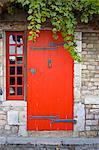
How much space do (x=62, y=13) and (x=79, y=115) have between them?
2348 mm

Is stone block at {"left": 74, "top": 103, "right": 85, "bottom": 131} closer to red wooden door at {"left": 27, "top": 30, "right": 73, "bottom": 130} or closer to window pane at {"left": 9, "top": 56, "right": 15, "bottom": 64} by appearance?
red wooden door at {"left": 27, "top": 30, "right": 73, "bottom": 130}

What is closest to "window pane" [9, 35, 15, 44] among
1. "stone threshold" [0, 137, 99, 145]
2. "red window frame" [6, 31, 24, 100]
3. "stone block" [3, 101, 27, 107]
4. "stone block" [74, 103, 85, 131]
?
"red window frame" [6, 31, 24, 100]

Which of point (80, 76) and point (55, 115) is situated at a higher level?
point (80, 76)

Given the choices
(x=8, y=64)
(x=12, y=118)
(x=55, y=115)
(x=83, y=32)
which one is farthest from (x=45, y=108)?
(x=83, y=32)

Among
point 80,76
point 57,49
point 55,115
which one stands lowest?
point 55,115

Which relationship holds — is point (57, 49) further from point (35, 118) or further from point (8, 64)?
point (35, 118)

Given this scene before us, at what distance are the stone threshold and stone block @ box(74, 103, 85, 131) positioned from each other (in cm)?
31

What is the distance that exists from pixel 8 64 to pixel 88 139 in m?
2.47

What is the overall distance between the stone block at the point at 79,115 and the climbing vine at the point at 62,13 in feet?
4.32

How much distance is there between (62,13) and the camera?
6.89 metres

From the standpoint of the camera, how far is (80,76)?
762 centimetres

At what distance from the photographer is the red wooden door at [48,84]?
7629 mm

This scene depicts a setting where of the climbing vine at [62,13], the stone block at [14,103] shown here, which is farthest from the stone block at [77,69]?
the stone block at [14,103]

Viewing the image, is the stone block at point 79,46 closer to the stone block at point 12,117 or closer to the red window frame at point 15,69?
the red window frame at point 15,69
